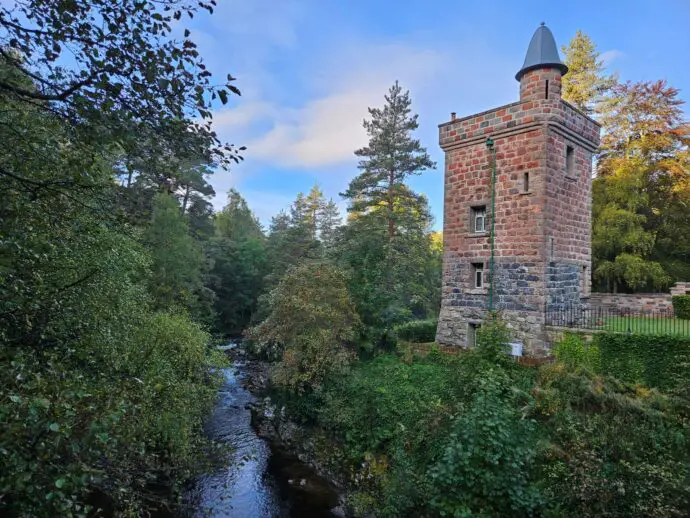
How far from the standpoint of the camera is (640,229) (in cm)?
2142

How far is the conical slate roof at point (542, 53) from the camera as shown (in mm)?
12703

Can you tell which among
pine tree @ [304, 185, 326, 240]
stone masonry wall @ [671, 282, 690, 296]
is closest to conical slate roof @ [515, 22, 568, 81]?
stone masonry wall @ [671, 282, 690, 296]

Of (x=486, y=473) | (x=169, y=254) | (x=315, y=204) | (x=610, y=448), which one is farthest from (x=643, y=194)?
(x=315, y=204)

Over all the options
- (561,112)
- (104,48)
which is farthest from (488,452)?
(561,112)

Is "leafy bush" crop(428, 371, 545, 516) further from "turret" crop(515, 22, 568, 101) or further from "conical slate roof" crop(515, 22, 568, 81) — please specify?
"conical slate roof" crop(515, 22, 568, 81)

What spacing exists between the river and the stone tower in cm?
651

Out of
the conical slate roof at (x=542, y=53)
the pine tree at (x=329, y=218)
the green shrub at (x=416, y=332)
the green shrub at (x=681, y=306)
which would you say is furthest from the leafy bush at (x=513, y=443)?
the pine tree at (x=329, y=218)

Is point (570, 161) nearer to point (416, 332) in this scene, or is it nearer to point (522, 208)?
point (522, 208)

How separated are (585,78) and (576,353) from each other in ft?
66.1

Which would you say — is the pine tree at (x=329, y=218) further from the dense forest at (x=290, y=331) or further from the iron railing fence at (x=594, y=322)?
the iron railing fence at (x=594, y=322)

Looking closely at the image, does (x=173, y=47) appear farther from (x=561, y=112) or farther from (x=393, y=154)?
(x=393, y=154)

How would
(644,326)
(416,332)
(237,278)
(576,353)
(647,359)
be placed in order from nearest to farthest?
(647,359) < (576,353) < (644,326) < (416,332) < (237,278)

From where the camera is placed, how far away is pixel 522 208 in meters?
13.0

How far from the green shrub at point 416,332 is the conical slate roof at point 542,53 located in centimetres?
982
